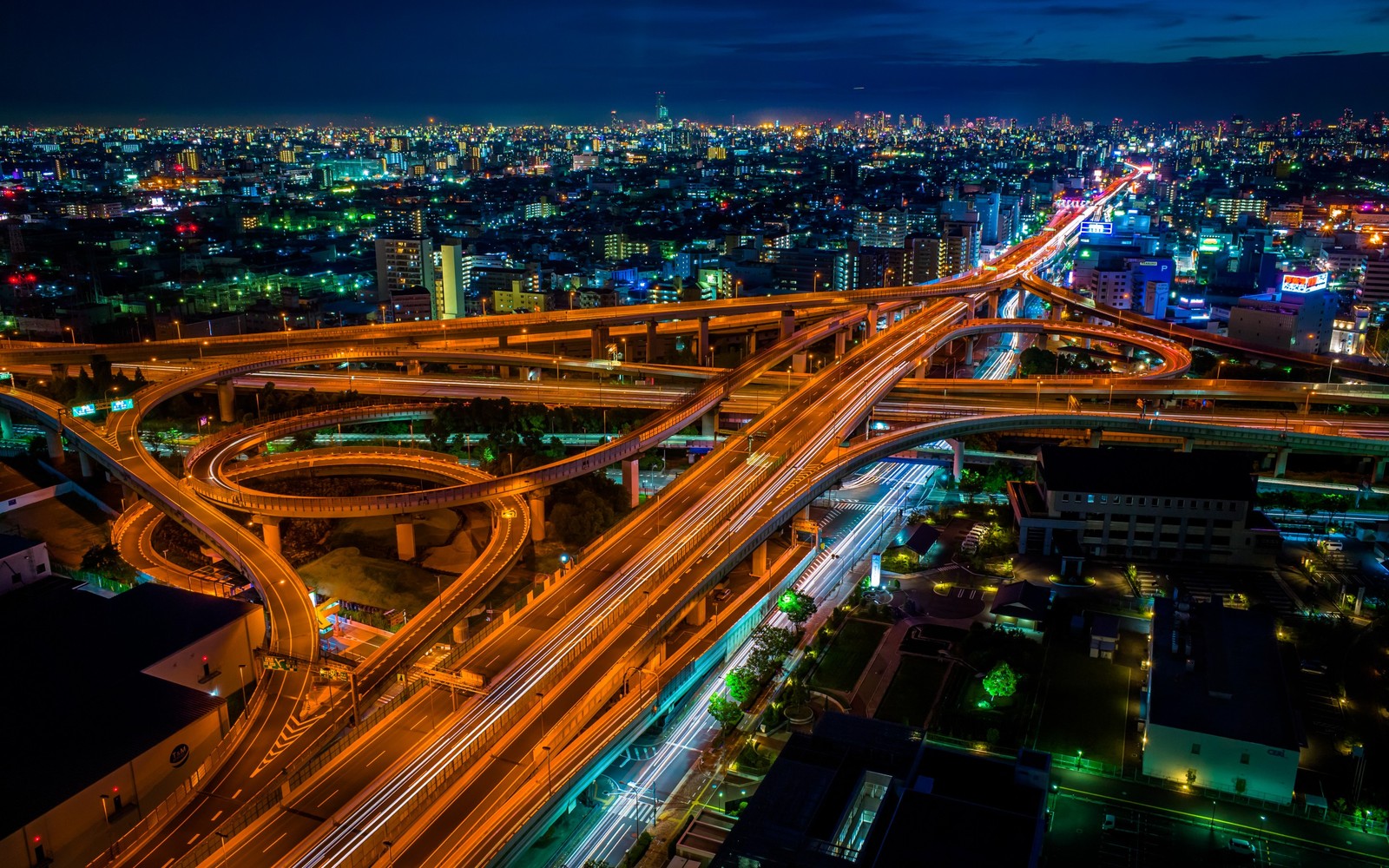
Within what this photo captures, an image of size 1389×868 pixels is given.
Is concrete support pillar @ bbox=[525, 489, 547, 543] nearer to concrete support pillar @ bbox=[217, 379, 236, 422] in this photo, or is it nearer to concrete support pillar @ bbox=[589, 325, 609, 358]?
concrete support pillar @ bbox=[217, 379, 236, 422]

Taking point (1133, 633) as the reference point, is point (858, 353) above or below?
above

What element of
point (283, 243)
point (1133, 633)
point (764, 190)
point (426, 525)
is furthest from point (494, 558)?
point (764, 190)

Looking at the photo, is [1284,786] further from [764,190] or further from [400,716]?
[764,190]

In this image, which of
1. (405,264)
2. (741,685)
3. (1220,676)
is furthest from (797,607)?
(405,264)

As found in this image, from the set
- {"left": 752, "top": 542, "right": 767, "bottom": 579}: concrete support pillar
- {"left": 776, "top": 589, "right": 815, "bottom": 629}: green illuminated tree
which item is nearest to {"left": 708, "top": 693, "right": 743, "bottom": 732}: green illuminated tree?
{"left": 776, "top": 589, "right": 815, "bottom": 629}: green illuminated tree

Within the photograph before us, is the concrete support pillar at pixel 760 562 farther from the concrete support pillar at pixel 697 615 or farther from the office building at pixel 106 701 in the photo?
the office building at pixel 106 701

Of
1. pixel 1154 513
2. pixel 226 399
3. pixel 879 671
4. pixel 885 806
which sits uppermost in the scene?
pixel 226 399

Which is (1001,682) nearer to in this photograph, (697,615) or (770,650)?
(770,650)
